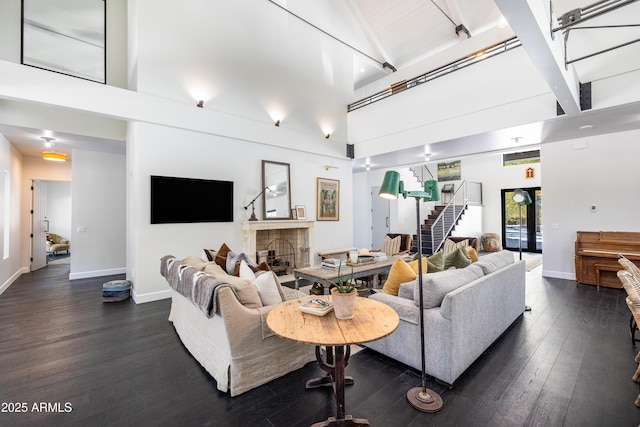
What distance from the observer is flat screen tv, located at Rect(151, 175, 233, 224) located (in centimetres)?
435

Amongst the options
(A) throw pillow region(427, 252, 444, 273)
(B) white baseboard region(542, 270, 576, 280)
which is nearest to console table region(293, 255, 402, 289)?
(A) throw pillow region(427, 252, 444, 273)

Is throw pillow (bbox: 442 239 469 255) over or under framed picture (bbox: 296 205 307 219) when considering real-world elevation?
under

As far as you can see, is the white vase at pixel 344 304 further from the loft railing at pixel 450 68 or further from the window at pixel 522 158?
the window at pixel 522 158

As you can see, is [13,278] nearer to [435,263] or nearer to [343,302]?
[343,302]

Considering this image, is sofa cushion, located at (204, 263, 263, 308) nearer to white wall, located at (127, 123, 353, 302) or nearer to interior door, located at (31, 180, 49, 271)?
white wall, located at (127, 123, 353, 302)

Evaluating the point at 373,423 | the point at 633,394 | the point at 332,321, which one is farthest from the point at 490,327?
the point at 332,321

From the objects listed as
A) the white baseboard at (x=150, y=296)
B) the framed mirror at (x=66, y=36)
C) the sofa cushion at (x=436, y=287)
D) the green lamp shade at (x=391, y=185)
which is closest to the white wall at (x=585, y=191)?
the sofa cushion at (x=436, y=287)

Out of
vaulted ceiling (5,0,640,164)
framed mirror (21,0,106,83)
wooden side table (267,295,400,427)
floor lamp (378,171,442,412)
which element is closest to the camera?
wooden side table (267,295,400,427)

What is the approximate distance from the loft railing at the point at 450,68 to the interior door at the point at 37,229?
8.14m

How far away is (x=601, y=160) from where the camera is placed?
17.2ft

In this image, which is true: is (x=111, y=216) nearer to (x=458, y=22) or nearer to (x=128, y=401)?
(x=128, y=401)

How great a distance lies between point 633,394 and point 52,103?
6.66 m

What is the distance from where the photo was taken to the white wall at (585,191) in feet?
16.4

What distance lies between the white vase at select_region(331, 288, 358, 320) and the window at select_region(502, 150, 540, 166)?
35.1ft
